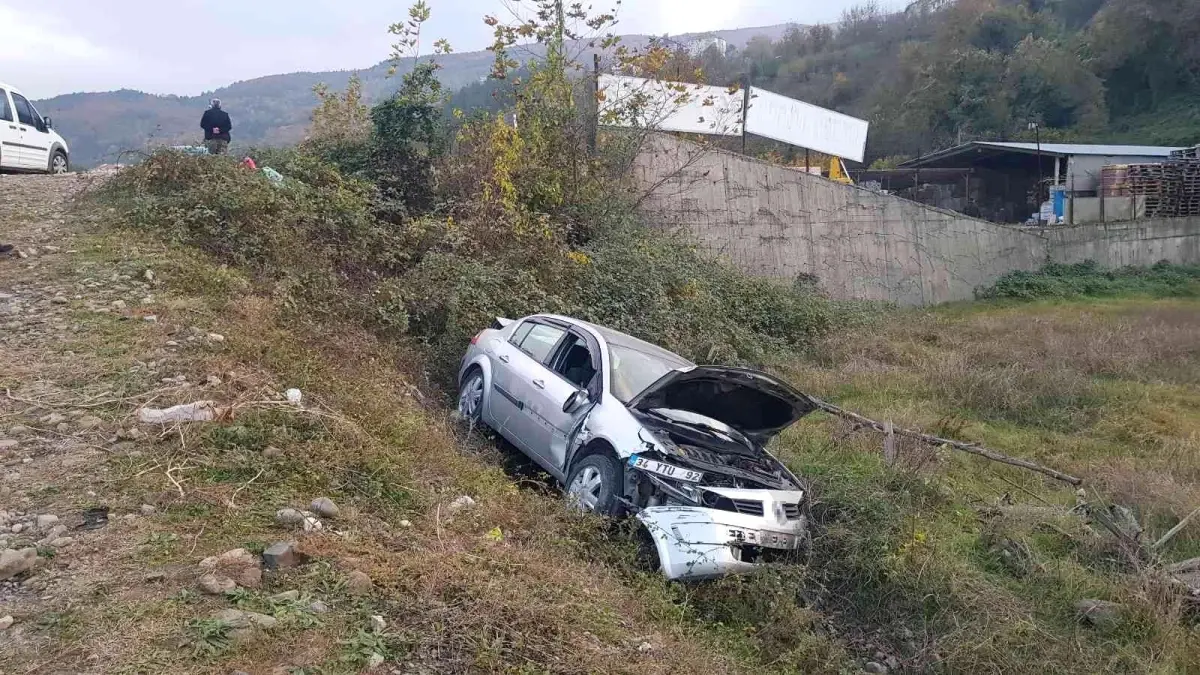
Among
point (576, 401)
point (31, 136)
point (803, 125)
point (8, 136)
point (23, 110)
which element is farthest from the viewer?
point (803, 125)

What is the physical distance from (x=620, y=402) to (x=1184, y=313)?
668 inches

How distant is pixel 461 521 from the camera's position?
5.42m

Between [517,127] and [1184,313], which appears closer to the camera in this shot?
[517,127]

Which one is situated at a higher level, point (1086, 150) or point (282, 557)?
point (1086, 150)

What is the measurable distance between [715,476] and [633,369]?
5.07 ft

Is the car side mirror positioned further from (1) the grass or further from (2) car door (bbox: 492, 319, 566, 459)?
(1) the grass

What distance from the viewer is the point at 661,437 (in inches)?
247

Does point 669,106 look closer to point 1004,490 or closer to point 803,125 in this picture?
point 803,125

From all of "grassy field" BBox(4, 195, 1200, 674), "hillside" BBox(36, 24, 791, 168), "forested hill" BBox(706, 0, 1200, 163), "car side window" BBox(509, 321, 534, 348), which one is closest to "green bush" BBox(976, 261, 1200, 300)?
"grassy field" BBox(4, 195, 1200, 674)

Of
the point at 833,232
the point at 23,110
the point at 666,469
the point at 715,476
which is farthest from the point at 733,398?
the point at 23,110

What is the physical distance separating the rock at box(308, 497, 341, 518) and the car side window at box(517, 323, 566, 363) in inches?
120

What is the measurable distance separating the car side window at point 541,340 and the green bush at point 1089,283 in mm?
17260

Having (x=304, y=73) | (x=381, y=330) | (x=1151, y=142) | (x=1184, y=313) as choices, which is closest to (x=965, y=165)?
(x=1184, y=313)

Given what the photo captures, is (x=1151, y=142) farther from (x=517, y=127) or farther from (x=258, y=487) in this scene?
(x=258, y=487)
